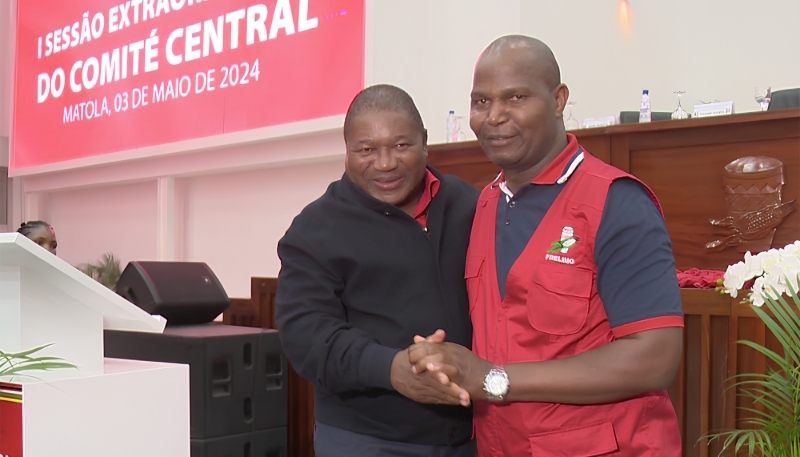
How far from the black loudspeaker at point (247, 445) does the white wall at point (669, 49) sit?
287 cm

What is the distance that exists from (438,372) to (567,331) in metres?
0.24

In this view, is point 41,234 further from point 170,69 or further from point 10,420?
point 10,420

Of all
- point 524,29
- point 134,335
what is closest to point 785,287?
point 134,335

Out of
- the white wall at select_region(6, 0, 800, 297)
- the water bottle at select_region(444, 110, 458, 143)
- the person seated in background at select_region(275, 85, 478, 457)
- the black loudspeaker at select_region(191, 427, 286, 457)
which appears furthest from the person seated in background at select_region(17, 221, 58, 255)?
the person seated in background at select_region(275, 85, 478, 457)

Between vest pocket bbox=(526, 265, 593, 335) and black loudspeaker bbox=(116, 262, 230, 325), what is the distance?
92.4 inches

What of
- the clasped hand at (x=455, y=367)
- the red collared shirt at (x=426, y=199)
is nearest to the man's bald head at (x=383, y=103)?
the red collared shirt at (x=426, y=199)

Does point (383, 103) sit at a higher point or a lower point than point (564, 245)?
higher

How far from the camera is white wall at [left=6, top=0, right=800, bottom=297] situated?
4730 mm

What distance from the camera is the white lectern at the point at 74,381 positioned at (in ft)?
5.53

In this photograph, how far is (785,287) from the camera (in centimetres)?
198

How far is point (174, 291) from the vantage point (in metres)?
3.59

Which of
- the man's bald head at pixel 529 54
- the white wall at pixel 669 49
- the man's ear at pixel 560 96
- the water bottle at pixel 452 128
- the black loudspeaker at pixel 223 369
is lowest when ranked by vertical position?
the black loudspeaker at pixel 223 369

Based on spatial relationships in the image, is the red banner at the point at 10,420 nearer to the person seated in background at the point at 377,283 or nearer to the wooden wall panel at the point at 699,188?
the person seated in background at the point at 377,283

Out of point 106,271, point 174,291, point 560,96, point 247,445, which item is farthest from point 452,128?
point 106,271
